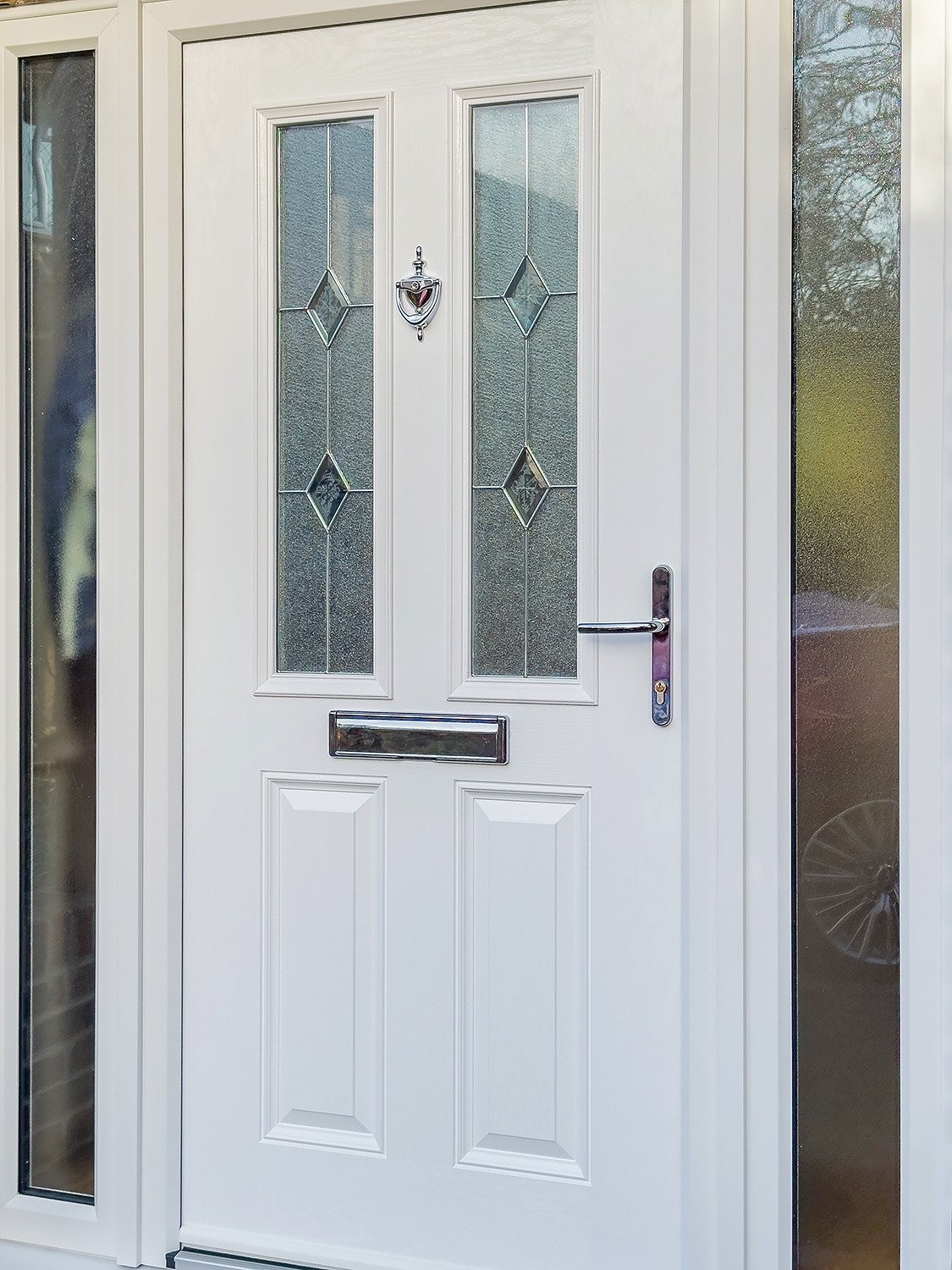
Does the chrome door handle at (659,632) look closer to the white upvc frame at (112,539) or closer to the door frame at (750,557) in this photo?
the door frame at (750,557)

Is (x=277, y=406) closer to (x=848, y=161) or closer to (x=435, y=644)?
(x=435, y=644)

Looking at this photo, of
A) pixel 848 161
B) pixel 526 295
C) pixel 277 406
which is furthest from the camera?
pixel 277 406

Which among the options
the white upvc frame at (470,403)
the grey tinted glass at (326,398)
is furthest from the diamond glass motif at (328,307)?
the white upvc frame at (470,403)

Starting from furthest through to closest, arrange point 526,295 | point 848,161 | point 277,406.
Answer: point 277,406, point 526,295, point 848,161

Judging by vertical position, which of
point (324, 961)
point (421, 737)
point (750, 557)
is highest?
point (750, 557)

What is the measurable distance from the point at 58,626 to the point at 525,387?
85 centimetres

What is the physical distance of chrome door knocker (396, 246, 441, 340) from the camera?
1576 mm

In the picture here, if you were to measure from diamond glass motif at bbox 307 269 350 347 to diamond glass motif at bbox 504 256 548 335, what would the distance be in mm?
264

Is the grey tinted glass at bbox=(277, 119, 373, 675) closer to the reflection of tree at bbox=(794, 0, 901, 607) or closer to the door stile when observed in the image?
the door stile

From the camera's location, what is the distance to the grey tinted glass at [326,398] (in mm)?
1619

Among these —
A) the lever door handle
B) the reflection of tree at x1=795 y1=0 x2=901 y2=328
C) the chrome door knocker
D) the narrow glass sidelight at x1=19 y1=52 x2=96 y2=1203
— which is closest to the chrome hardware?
the lever door handle

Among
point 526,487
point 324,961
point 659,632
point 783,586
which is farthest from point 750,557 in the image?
point 324,961

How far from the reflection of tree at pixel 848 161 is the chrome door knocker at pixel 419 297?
529 millimetres

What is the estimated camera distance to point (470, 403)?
1.58 m
